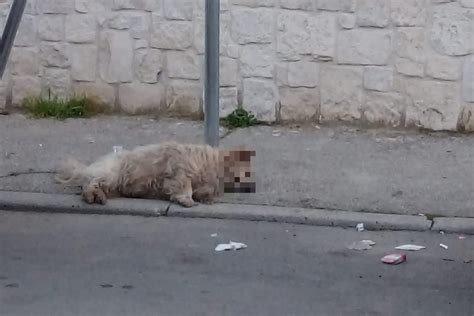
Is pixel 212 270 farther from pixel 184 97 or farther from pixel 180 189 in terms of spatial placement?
pixel 184 97

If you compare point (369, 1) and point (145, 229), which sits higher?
point (369, 1)

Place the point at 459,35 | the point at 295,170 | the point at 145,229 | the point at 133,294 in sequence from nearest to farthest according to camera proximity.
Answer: the point at 133,294, the point at 145,229, the point at 295,170, the point at 459,35

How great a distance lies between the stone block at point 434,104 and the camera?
8.51m

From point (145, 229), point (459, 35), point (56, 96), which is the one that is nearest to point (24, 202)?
point (145, 229)

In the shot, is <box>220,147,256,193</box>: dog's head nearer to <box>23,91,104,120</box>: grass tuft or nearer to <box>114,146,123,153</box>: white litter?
<box>114,146,123,153</box>: white litter

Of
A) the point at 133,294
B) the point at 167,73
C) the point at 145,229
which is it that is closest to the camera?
the point at 133,294

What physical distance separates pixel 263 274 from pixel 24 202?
76.0 inches

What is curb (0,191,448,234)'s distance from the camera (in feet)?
22.1

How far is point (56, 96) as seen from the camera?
9.22 metres

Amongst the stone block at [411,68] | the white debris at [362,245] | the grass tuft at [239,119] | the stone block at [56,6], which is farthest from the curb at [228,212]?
the stone block at [56,6]

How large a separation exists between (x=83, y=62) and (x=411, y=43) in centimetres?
260

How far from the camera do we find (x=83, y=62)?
9.13 meters

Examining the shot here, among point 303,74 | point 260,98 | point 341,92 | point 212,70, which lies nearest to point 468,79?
point 341,92

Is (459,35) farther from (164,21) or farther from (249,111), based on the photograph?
(164,21)
